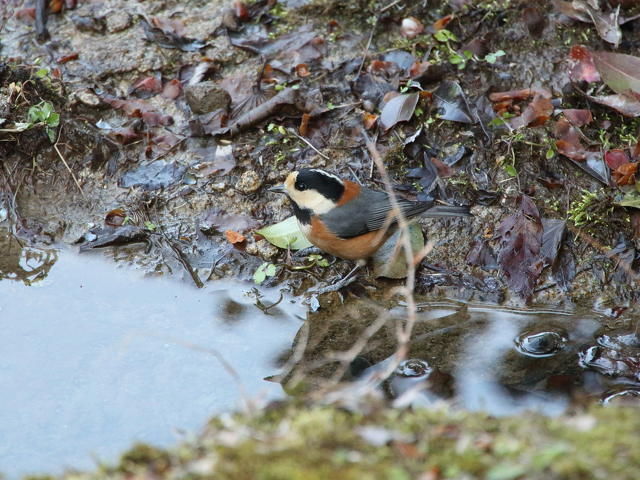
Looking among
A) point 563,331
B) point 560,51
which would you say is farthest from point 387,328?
point 560,51

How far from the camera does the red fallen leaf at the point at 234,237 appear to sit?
6059 mm

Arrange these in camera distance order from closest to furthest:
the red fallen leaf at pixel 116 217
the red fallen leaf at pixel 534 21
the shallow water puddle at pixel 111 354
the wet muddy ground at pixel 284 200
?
the shallow water puddle at pixel 111 354 → the wet muddy ground at pixel 284 200 → the red fallen leaf at pixel 116 217 → the red fallen leaf at pixel 534 21

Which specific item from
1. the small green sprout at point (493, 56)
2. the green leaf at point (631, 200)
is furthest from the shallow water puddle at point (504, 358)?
the small green sprout at point (493, 56)

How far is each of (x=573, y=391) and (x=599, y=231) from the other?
1686 millimetres

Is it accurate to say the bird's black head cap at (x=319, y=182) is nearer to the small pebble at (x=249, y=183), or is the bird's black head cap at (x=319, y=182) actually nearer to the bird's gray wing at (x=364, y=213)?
the bird's gray wing at (x=364, y=213)

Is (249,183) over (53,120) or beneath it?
beneath

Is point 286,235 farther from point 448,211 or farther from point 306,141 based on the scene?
point 448,211

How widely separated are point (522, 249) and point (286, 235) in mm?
2004

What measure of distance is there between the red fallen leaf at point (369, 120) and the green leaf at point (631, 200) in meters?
2.28

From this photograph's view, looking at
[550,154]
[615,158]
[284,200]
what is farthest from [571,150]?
[284,200]

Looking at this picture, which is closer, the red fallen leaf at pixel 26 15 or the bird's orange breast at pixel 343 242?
the bird's orange breast at pixel 343 242

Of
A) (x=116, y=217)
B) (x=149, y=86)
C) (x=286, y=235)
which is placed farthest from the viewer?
(x=149, y=86)

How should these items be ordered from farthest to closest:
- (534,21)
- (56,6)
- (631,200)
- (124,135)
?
(56,6) → (534,21) → (124,135) → (631,200)

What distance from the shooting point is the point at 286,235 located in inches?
238
